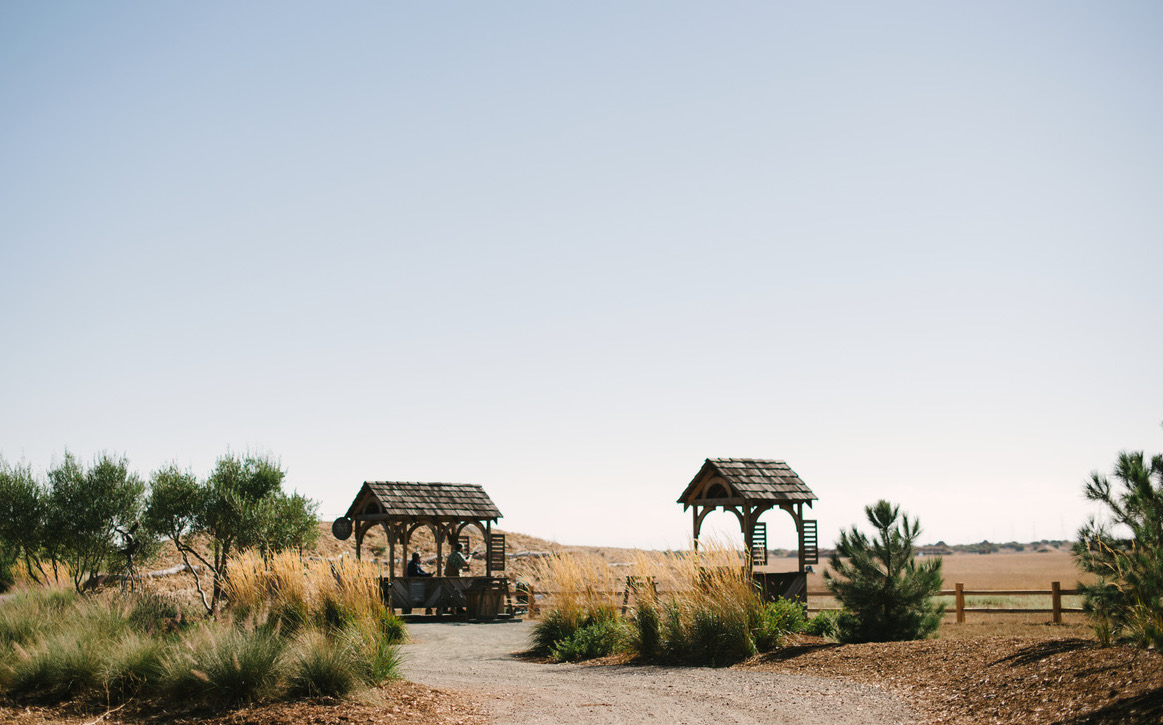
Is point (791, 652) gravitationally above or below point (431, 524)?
below

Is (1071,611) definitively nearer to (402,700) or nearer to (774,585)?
Result: (774,585)

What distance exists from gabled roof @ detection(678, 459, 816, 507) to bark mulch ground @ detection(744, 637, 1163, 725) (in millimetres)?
5699

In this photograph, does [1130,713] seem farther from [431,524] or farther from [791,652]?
[431,524]

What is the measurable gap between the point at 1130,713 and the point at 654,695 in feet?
14.9

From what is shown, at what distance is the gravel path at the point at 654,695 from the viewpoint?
28.3 ft

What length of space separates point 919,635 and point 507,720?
685 cm

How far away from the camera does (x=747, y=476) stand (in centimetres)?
1819

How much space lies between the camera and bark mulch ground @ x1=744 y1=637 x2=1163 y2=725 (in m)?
7.26

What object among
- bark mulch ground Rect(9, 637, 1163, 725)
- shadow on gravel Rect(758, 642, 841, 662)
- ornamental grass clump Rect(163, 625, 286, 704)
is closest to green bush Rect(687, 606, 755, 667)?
shadow on gravel Rect(758, 642, 841, 662)

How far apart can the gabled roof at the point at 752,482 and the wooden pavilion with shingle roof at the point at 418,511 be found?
6.43 meters

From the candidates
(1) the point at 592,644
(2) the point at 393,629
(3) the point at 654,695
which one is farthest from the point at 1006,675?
(2) the point at 393,629

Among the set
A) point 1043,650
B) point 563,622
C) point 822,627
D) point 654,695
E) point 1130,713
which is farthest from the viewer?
point 563,622

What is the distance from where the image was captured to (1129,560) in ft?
30.2

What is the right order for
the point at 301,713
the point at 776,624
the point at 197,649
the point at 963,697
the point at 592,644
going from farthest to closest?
1. the point at 592,644
2. the point at 776,624
3. the point at 197,649
4. the point at 963,697
5. the point at 301,713
